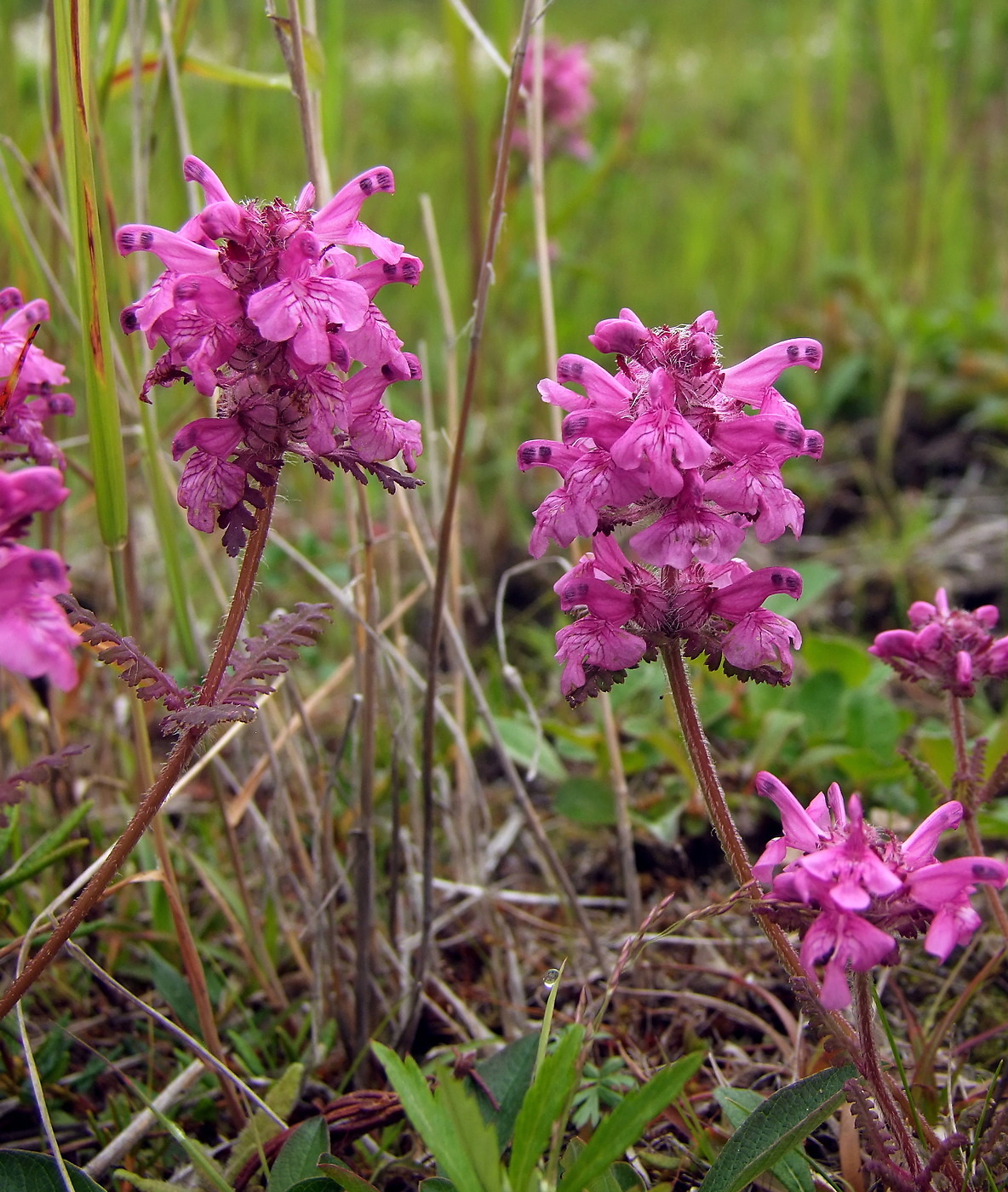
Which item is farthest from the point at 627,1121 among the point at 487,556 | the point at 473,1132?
the point at 487,556

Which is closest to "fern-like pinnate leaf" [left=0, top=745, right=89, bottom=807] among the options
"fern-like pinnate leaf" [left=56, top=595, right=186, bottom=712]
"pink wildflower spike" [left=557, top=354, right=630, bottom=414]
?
"fern-like pinnate leaf" [left=56, top=595, right=186, bottom=712]

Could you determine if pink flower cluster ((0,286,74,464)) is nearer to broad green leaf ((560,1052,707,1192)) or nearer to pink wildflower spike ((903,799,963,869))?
broad green leaf ((560,1052,707,1192))

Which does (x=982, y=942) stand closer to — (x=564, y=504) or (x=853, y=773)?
(x=853, y=773)

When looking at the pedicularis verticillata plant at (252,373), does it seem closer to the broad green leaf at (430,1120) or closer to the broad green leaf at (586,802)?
the broad green leaf at (430,1120)

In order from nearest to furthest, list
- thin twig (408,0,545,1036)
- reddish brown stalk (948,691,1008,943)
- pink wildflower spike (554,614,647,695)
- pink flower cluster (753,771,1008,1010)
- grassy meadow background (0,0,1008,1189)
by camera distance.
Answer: pink flower cluster (753,771,1008,1010)
pink wildflower spike (554,614,647,695)
reddish brown stalk (948,691,1008,943)
thin twig (408,0,545,1036)
grassy meadow background (0,0,1008,1189)

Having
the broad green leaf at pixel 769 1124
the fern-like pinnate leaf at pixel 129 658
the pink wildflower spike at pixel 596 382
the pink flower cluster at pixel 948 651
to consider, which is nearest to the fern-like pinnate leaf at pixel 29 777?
the fern-like pinnate leaf at pixel 129 658

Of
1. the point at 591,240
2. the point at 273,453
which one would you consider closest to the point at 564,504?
the point at 273,453
